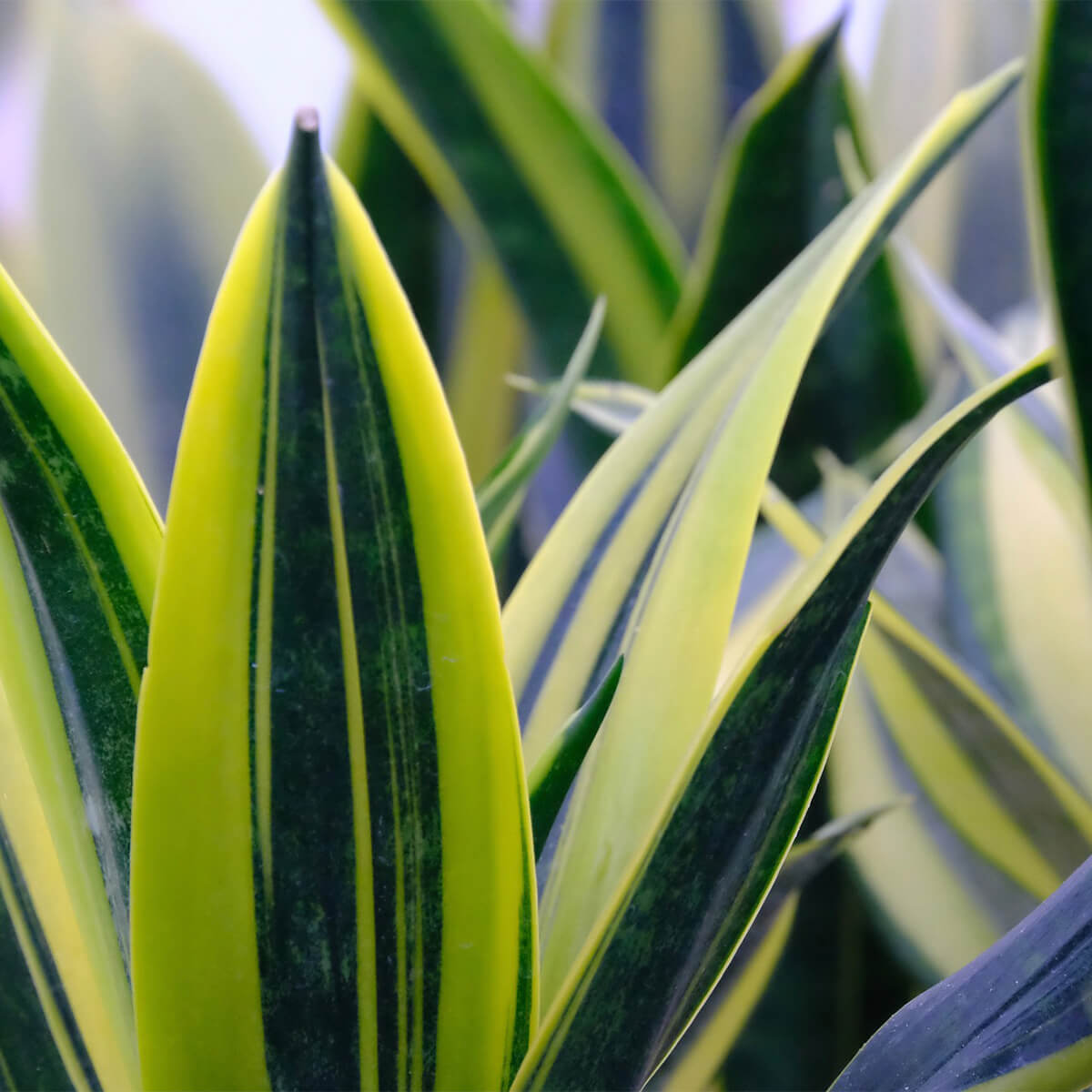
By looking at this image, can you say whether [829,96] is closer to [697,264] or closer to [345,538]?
[697,264]

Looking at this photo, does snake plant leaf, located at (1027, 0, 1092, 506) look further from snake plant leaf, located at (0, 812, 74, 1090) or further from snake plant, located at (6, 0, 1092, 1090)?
snake plant leaf, located at (0, 812, 74, 1090)

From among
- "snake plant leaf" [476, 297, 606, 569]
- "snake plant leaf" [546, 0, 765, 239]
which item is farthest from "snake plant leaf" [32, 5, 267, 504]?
"snake plant leaf" [476, 297, 606, 569]

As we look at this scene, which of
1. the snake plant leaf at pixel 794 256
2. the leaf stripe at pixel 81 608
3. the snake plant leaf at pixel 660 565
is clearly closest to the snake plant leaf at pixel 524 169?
the snake plant leaf at pixel 794 256

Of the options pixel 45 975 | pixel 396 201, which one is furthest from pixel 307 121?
pixel 396 201

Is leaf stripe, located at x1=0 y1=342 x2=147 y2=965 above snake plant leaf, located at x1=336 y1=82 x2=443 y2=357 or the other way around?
the other way around

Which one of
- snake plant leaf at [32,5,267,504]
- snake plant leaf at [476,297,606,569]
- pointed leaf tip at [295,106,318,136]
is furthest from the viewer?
snake plant leaf at [32,5,267,504]

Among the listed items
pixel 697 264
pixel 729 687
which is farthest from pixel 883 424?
pixel 729 687

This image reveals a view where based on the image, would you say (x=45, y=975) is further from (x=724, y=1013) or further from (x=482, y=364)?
(x=482, y=364)
